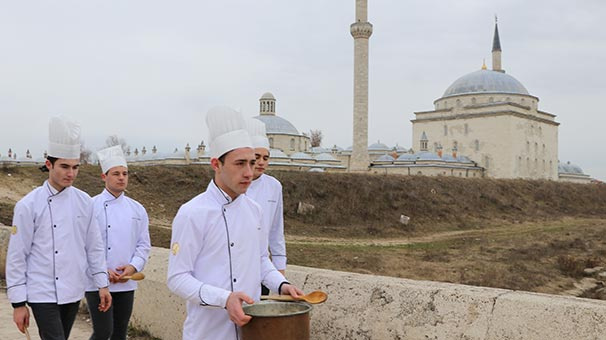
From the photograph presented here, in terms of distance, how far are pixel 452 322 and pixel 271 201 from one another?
153cm

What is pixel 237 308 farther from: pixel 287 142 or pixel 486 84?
pixel 486 84

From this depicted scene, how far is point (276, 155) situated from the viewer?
158ft

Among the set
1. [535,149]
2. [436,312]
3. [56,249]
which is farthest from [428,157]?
[56,249]

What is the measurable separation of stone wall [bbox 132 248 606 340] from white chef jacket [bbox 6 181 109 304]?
1569 millimetres

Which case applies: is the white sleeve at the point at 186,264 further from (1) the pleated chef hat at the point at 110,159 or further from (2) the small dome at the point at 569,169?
(2) the small dome at the point at 569,169

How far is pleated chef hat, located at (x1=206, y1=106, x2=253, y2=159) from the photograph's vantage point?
287cm

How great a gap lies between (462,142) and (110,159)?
55.4 metres

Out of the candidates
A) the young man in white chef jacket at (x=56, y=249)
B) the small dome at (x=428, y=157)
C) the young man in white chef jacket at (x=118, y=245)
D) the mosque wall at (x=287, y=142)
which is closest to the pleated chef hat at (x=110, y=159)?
the young man in white chef jacket at (x=118, y=245)

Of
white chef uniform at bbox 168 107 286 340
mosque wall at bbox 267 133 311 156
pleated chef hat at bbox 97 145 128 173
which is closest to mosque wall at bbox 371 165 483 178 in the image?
mosque wall at bbox 267 133 311 156

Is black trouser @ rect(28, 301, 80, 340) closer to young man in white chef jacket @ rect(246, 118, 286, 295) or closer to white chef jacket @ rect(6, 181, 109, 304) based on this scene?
white chef jacket @ rect(6, 181, 109, 304)

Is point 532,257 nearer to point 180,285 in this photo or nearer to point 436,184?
point 436,184

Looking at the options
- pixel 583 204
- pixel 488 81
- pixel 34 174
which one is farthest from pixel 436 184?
pixel 488 81

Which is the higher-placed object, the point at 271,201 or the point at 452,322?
the point at 271,201

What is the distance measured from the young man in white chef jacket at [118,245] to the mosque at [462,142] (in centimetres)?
4178
